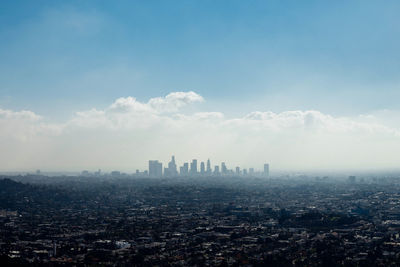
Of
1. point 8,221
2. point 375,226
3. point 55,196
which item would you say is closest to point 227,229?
point 375,226

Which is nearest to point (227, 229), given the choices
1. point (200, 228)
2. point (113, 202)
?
point (200, 228)

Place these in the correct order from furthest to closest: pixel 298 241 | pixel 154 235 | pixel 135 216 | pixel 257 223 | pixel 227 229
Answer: pixel 135 216, pixel 257 223, pixel 227 229, pixel 154 235, pixel 298 241

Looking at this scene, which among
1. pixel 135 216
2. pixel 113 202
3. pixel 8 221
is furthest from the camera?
pixel 113 202

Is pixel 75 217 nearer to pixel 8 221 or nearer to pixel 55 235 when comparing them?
pixel 8 221

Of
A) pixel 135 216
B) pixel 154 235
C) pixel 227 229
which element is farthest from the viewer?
pixel 135 216

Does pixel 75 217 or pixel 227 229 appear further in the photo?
pixel 75 217

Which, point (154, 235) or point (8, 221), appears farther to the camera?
point (8, 221)

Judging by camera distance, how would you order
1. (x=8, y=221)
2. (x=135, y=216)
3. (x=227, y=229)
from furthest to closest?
(x=135, y=216) < (x=8, y=221) < (x=227, y=229)

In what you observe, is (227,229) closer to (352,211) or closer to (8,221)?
(352,211)

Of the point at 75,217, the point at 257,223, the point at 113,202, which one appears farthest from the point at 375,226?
the point at 113,202
